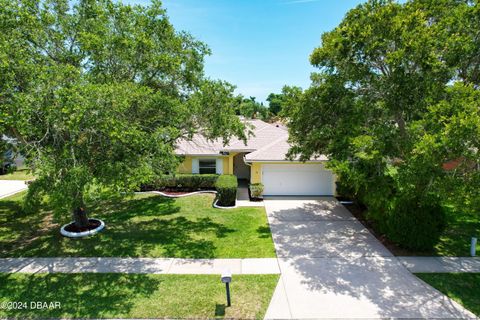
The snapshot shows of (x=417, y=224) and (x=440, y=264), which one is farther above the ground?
(x=417, y=224)

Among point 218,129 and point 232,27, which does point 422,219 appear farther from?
point 232,27

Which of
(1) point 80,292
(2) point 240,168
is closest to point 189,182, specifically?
(2) point 240,168

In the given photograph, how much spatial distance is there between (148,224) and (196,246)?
11.2ft

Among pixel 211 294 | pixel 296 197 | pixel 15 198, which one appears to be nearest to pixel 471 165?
pixel 211 294

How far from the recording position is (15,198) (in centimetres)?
1691

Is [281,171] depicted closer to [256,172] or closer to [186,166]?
[256,172]

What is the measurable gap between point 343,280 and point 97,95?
27.5 feet

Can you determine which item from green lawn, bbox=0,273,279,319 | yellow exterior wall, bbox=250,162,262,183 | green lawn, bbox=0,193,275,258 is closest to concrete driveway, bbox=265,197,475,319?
green lawn, bbox=0,273,279,319

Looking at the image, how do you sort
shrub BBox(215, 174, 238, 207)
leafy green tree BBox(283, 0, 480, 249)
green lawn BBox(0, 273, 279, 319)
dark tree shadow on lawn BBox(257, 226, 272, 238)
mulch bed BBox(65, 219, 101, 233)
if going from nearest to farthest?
green lawn BBox(0, 273, 279, 319), leafy green tree BBox(283, 0, 480, 249), dark tree shadow on lawn BBox(257, 226, 272, 238), mulch bed BBox(65, 219, 101, 233), shrub BBox(215, 174, 238, 207)

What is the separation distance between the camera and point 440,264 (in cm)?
880

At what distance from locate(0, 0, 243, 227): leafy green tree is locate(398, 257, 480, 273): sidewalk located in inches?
288

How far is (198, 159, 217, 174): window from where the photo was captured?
19.5 meters

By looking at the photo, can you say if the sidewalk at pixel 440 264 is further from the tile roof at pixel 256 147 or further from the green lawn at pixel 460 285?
the tile roof at pixel 256 147

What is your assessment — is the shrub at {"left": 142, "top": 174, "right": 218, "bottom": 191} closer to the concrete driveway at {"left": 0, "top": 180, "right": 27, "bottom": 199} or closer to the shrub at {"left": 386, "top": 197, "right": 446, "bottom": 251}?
the concrete driveway at {"left": 0, "top": 180, "right": 27, "bottom": 199}
